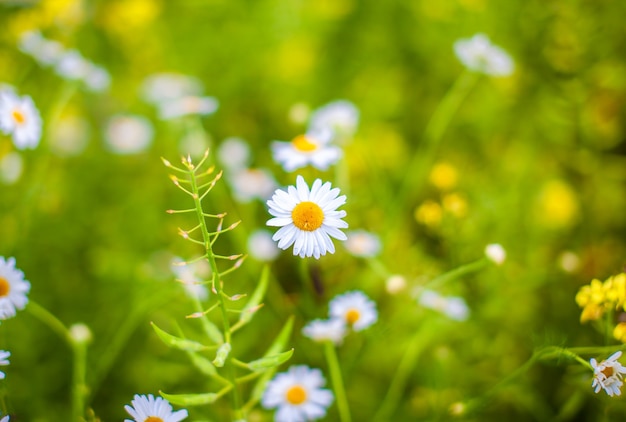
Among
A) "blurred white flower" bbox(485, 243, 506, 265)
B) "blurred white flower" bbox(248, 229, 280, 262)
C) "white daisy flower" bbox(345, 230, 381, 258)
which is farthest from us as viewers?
"blurred white flower" bbox(248, 229, 280, 262)

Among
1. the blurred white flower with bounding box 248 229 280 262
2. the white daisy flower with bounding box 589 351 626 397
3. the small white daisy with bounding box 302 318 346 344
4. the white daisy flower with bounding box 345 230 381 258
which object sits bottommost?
the white daisy flower with bounding box 589 351 626 397

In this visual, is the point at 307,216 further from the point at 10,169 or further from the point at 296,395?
the point at 10,169

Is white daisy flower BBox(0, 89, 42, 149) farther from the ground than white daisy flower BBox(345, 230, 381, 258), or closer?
farther from the ground

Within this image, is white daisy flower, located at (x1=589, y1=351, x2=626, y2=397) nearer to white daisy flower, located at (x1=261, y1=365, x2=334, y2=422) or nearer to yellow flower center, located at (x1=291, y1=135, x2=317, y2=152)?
white daisy flower, located at (x1=261, y1=365, x2=334, y2=422)

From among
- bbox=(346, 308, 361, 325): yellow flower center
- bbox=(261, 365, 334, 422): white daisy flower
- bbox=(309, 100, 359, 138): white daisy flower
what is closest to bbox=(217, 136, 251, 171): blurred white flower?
bbox=(309, 100, 359, 138): white daisy flower

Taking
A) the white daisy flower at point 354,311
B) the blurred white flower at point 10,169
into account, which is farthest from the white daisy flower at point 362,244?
the blurred white flower at point 10,169

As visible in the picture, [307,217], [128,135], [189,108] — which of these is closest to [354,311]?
[307,217]

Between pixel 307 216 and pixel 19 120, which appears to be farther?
pixel 19 120

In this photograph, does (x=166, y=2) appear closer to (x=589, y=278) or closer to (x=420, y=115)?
(x=420, y=115)
